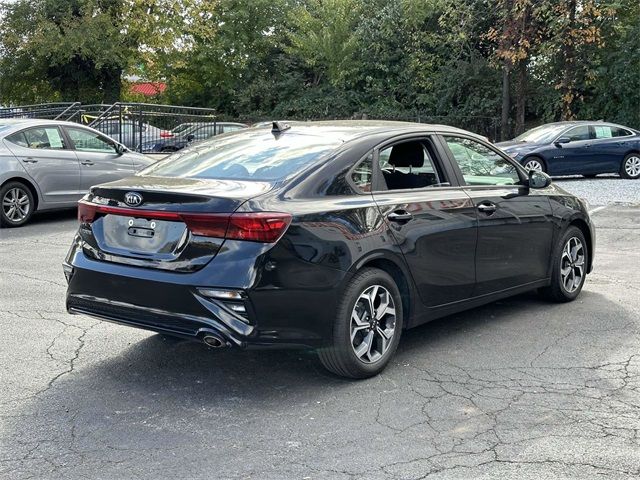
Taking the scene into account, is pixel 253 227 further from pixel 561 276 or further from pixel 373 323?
pixel 561 276

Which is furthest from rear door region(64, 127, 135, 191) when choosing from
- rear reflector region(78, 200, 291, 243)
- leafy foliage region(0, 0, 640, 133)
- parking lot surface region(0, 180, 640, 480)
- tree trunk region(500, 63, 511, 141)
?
tree trunk region(500, 63, 511, 141)

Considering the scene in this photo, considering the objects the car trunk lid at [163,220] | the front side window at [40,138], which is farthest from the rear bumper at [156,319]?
the front side window at [40,138]

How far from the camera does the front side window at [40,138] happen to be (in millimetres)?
11695

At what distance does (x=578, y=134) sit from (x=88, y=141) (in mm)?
11936

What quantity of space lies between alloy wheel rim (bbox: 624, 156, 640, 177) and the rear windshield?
53.8ft

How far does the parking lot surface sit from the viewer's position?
12.6 ft

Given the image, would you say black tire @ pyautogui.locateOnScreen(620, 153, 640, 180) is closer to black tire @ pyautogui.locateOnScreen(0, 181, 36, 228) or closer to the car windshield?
the car windshield

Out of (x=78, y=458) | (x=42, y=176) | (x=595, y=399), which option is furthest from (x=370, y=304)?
(x=42, y=176)

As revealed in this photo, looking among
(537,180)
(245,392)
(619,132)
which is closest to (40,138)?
(537,180)

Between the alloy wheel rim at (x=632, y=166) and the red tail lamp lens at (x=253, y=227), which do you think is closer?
the red tail lamp lens at (x=253, y=227)

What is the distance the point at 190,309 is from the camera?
457 centimetres

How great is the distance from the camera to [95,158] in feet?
41.2

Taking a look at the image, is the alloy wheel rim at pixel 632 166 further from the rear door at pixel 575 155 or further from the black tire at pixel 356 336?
the black tire at pixel 356 336

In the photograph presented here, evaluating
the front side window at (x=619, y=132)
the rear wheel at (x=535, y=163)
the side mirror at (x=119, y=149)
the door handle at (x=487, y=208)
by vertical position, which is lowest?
the rear wheel at (x=535, y=163)
